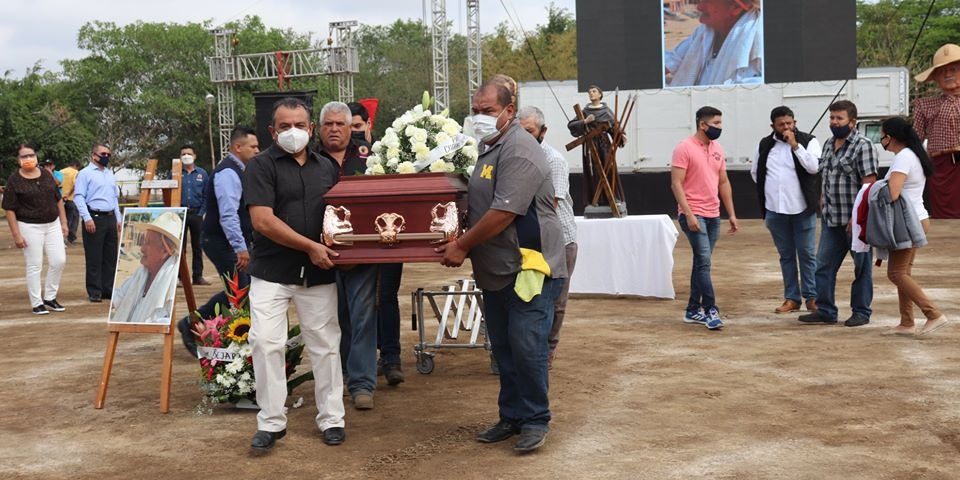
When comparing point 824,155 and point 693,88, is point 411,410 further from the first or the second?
point 693,88

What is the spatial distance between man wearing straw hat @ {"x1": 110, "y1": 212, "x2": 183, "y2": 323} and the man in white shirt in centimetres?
525

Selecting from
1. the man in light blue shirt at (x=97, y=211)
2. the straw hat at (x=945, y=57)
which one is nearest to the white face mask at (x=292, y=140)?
the straw hat at (x=945, y=57)

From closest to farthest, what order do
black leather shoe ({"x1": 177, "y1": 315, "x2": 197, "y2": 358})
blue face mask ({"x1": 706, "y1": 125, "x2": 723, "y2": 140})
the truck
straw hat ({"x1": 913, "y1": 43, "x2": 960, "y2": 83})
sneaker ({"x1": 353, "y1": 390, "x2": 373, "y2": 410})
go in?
sneaker ({"x1": 353, "y1": 390, "x2": 373, "y2": 410})
straw hat ({"x1": 913, "y1": 43, "x2": 960, "y2": 83})
black leather shoe ({"x1": 177, "y1": 315, "x2": 197, "y2": 358})
blue face mask ({"x1": 706, "y1": 125, "x2": 723, "y2": 140})
the truck

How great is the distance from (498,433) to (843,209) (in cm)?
457

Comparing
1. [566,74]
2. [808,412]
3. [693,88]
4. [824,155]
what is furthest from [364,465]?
[566,74]

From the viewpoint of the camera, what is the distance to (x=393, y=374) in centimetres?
701

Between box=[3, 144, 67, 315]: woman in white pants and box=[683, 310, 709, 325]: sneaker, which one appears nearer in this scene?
box=[683, 310, 709, 325]: sneaker

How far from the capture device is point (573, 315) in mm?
10008

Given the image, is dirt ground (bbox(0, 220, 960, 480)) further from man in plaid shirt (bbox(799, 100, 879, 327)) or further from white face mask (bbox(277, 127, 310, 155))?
white face mask (bbox(277, 127, 310, 155))

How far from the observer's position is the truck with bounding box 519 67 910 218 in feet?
78.4

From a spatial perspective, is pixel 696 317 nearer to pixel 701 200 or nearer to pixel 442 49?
pixel 701 200

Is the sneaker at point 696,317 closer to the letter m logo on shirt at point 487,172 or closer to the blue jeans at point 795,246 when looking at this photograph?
the blue jeans at point 795,246

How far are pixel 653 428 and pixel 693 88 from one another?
19196mm

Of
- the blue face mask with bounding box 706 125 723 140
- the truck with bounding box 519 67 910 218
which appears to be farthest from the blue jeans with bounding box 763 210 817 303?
the truck with bounding box 519 67 910 218
